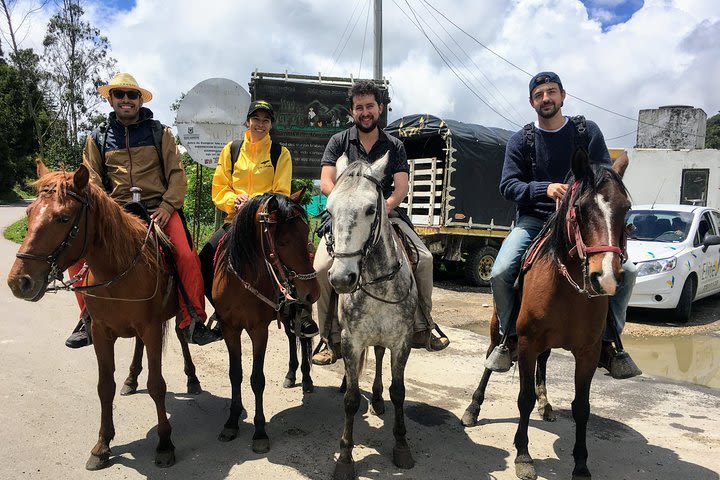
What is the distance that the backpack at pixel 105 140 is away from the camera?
3.85 metres

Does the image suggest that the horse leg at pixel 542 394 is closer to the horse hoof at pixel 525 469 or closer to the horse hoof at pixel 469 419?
the horse hoof at pixel 469 419

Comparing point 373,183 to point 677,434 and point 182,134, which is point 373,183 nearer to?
point 677,434

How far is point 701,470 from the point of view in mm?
3359

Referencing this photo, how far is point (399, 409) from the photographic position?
343cm

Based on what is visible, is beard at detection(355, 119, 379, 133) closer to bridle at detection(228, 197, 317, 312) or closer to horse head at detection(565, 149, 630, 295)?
bridle at detection(228, 197, 317, 312)

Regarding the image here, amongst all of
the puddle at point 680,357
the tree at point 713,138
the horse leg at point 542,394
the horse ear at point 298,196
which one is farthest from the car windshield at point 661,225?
the tree at point 713,138

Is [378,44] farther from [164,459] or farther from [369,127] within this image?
[164,459]

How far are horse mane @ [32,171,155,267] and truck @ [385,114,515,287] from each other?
7916mm

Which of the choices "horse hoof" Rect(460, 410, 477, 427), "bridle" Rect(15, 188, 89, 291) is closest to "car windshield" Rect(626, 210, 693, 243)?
"horse hoof" Rect(460, 410, 477, 427)

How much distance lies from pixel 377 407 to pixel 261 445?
1203 mm

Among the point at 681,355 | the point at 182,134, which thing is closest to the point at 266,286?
the point at 182,134

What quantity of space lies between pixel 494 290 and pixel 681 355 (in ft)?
14.9

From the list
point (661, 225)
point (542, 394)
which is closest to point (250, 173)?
point (542, 394)

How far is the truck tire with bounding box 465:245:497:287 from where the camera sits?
11.2 metres
